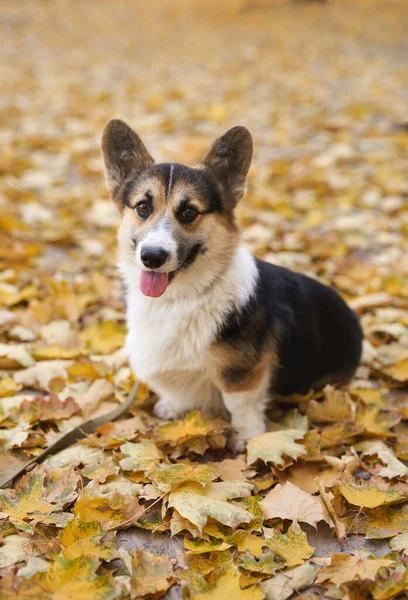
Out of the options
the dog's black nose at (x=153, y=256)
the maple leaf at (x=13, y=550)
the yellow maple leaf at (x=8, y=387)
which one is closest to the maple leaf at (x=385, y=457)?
the dog's black nose at (x=153, y=256)

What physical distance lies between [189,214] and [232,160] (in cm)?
39

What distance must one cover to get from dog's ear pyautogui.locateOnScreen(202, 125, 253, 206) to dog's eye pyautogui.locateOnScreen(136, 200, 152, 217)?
39 cm

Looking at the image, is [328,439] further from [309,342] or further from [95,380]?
[95,380]

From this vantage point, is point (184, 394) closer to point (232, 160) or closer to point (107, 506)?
point (107, 506)

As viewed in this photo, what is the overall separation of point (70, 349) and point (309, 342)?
1433 millimetres

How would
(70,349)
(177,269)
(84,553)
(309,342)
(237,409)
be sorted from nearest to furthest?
(84,553) → (177,269) → (237,409) → (309,342) → (70,349)

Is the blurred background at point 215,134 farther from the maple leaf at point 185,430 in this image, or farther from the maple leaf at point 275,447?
the maple leaf at point 275,447

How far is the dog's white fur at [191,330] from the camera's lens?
275 centimetres

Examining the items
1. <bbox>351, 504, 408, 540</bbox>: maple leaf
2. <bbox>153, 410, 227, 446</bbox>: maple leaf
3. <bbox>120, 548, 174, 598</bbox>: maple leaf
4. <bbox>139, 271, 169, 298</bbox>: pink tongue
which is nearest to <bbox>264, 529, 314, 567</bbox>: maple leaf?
<bbox>351, 504, 408, 540</bbox>: maple leaf

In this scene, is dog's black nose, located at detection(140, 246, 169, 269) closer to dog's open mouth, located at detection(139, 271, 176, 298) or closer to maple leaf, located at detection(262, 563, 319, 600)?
dog's open mouth, located at detection(139, 271, 176, 298)

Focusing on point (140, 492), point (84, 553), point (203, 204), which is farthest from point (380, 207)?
point (84, 553)

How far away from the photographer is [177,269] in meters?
2.67

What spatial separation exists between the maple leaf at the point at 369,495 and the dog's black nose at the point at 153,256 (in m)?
1.24

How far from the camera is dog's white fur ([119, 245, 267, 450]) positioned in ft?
9.02
